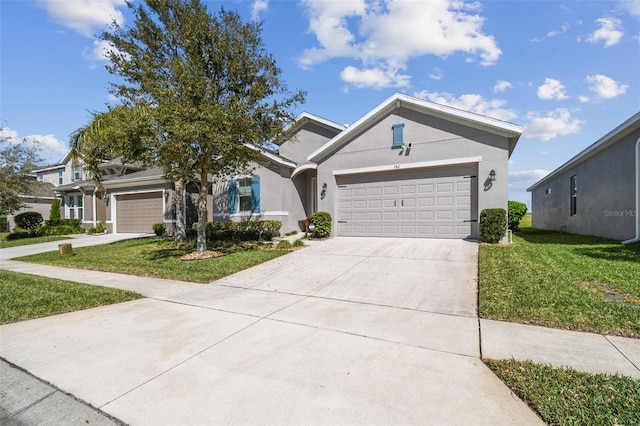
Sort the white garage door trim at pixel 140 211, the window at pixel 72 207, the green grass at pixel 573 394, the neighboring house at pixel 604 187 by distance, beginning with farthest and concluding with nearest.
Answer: the window at pixel 72 207
the white garage door trim at pixel 140 211
the neighboring house at pixel 604 187
the green grass at pixel 573 394

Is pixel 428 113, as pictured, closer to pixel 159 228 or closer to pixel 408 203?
pixel 408 203

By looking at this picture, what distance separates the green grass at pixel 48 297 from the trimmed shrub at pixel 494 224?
1015 cm

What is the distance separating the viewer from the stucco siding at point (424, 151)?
10.5 meters

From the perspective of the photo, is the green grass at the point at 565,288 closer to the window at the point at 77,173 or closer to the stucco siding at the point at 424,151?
the stucco siding at the point at 424,151

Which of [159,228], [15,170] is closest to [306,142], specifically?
[159,228]

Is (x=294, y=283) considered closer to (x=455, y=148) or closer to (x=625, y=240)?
(x=455, y=148)

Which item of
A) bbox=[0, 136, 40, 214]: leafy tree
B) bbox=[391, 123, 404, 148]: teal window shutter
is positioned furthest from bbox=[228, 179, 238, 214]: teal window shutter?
bbox=[0, 136, 40, 214]: leafy tree

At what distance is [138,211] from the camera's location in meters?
18.9

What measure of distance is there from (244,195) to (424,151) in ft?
29.9

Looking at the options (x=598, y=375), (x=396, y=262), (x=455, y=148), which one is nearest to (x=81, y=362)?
(x=598, y=375)

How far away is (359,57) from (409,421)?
14808 millimetres

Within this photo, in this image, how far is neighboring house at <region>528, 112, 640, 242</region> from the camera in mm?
9625

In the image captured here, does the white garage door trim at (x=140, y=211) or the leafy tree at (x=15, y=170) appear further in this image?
the white garage door trim at (x=140, y=211)

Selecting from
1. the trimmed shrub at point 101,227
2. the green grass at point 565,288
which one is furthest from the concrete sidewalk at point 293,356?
the trimmed shrub at point 101,227
